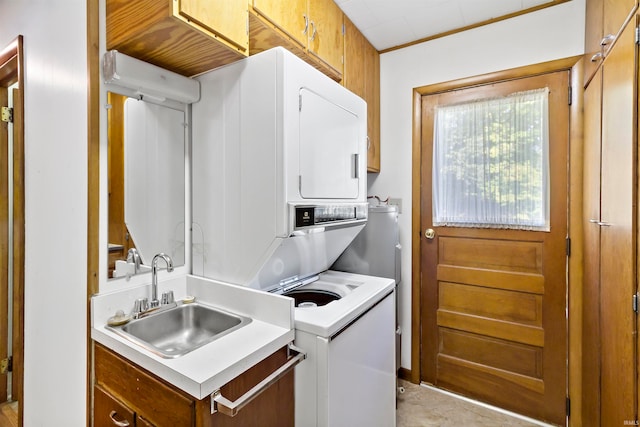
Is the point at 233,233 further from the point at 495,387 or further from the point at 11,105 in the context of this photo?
the point at 495,387

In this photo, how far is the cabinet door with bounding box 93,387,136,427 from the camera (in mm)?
1172

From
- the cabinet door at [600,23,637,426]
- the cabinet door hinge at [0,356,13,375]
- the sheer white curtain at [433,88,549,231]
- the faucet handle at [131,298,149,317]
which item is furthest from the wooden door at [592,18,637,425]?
the cabinet door hinge at [0,356,13,375]

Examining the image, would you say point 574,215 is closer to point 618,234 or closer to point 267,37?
point 618,234

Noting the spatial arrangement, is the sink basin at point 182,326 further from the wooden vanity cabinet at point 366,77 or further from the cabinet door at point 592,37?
the cabinet door at point 592,37

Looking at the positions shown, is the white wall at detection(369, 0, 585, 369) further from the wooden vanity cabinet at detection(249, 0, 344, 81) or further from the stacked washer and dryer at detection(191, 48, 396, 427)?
the stacked washer and dryer at detection(191, 48, 396, 427)

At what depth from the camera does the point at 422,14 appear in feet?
7.27

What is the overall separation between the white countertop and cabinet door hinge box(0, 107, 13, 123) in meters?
1.58

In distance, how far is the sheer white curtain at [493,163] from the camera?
2143mm

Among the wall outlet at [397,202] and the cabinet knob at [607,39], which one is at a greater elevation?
the cabinet knob at [607,39]

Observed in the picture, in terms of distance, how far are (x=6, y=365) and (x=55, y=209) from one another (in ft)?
5.10

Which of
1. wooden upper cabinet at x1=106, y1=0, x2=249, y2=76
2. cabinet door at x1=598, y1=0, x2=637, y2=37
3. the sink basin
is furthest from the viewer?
the sink basin

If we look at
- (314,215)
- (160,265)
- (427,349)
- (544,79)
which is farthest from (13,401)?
(544,79)

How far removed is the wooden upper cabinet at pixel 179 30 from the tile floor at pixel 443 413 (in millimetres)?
2426

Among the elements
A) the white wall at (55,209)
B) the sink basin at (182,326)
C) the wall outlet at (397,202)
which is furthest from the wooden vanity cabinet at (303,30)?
the sink basin at (182,326)
